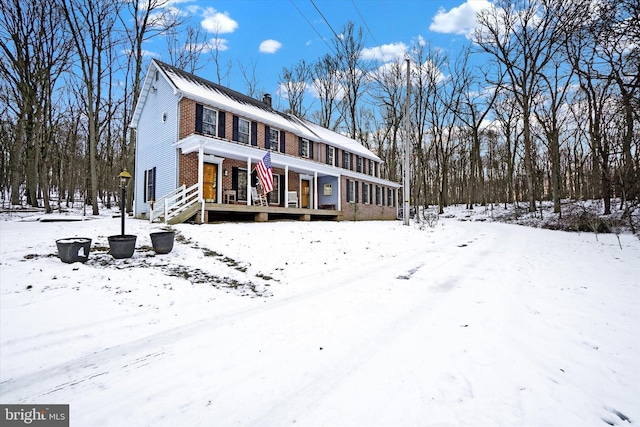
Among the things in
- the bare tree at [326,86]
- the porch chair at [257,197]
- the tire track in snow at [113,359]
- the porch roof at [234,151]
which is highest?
the bare tree at [326,86]

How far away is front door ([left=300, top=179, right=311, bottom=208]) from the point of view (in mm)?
18312

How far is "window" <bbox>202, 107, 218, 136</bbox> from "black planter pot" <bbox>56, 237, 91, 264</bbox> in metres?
8.73

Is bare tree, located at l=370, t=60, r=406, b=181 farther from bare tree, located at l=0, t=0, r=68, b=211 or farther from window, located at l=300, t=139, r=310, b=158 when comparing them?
bare tree, located at l=0, t=0, r=68, b=211

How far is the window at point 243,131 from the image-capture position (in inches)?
569

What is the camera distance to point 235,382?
228 centimetres

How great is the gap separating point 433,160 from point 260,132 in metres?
25.5

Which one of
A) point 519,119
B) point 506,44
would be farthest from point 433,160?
point 506,44

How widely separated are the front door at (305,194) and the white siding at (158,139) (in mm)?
7890

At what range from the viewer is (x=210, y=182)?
13.2m

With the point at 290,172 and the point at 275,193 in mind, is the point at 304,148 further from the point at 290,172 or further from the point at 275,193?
the point at 275,193

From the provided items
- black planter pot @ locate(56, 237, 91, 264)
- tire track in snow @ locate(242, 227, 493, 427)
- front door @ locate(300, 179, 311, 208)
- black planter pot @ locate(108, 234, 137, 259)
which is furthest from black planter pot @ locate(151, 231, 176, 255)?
front door @ locate(300, 179, 311, 208)

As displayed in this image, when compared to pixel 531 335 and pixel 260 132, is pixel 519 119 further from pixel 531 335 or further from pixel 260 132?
pixel 531 335

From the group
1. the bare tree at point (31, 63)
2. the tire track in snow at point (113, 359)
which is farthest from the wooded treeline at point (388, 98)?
the tire track in snow at point (113, 359)

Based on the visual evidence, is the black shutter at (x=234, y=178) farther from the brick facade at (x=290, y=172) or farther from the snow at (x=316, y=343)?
the snow at (x=316, y=343)
